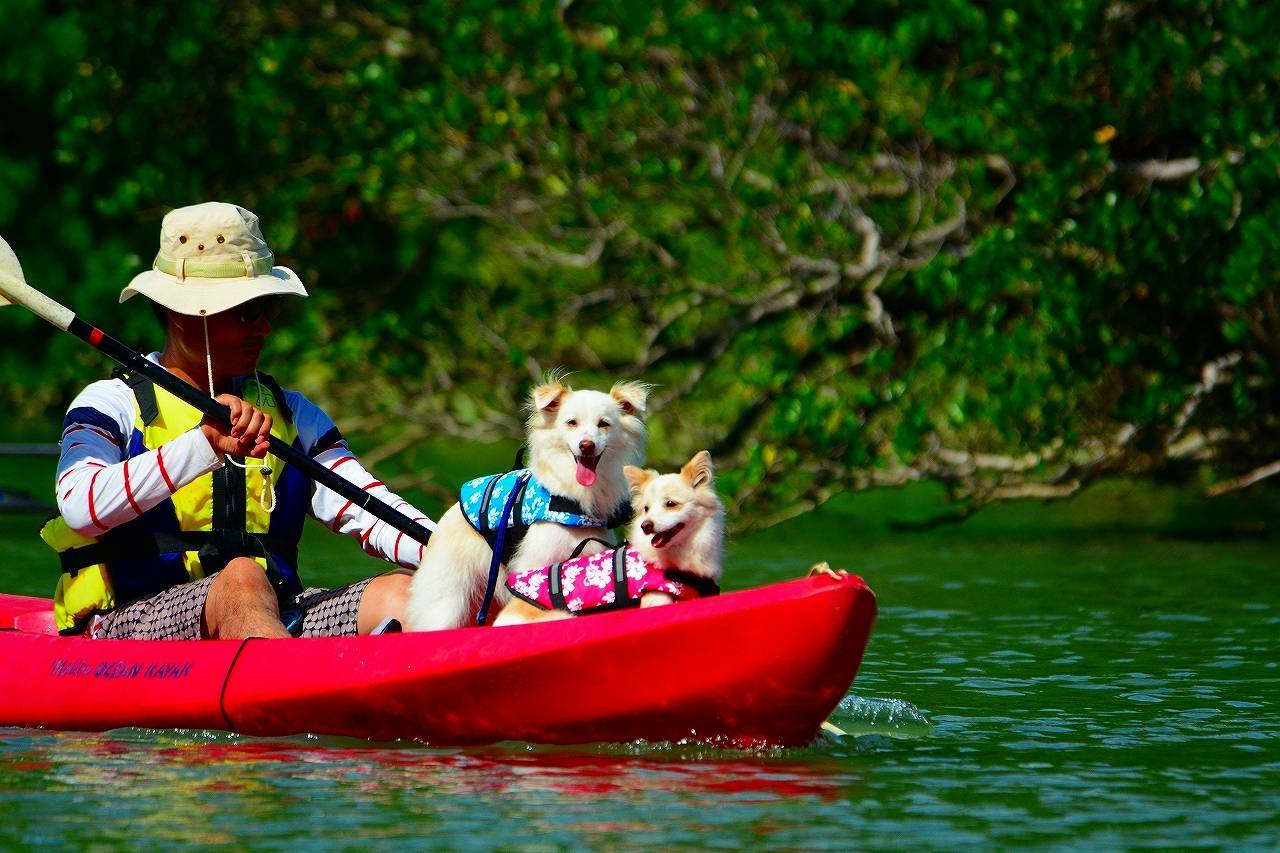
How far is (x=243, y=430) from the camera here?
6.09 m

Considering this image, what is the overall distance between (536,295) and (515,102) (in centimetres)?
209

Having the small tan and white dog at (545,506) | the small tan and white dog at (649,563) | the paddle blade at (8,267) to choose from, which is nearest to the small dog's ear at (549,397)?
the small tan and white dog at (545,506)

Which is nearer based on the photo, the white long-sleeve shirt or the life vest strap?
the white long-sleeve shirt

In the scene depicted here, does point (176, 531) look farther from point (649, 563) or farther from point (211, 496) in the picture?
point (649, 563)

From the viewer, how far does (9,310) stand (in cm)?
1920

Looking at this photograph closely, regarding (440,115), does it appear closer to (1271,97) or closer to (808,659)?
(1271,97)

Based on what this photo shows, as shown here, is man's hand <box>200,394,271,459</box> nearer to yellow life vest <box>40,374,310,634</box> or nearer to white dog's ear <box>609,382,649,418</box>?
yellow life vest <box>40,374,310,634</box>

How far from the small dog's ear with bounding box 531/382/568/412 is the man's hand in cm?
80

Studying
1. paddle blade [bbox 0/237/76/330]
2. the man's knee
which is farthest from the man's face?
the man's knee

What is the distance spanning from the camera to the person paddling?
20.7 feet

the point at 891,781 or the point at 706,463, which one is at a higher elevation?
Result: the point at 706,463

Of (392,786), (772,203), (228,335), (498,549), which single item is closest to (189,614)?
(228,335)

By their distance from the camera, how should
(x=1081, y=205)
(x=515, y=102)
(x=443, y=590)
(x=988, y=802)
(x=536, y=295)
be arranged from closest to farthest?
(x=988, y=802), (x=443, y=590), (x=1081, y=205), (x=515, y=102), (x=536, y=295)

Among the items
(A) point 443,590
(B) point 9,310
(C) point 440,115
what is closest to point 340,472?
(A) point 443,590
